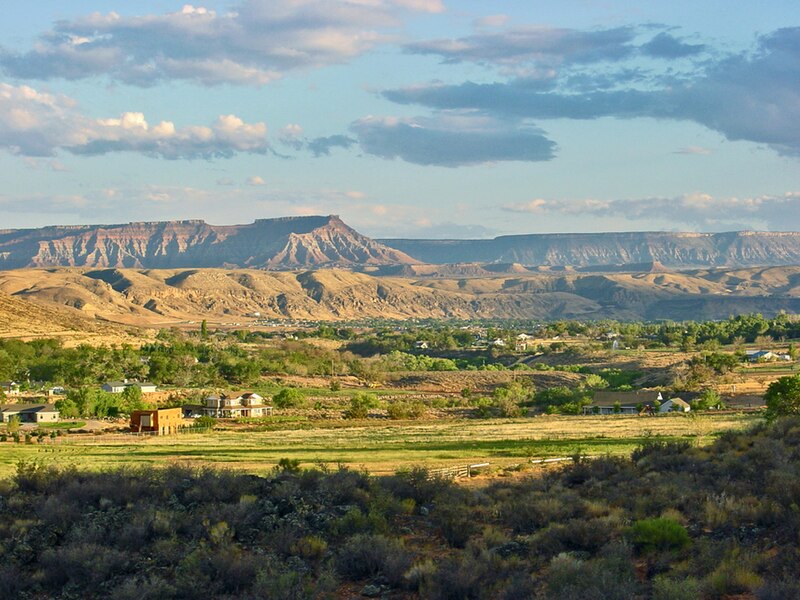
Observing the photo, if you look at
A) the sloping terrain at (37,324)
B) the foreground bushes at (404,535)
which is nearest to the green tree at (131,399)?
the sloping terrain at (37,324)

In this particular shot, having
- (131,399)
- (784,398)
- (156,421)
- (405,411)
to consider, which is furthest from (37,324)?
(784,398)

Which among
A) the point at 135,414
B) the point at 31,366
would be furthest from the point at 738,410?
the point at 31,366

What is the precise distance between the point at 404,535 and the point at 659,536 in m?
5.94

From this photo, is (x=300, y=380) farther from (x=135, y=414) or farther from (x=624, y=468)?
(x=624, y=468)

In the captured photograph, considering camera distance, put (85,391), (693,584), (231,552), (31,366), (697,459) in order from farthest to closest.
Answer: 1. (31,366)
2. (85,391)
3. (697,459)
4. (231,552)
5. (693,584)

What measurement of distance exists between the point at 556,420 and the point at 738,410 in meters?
12.9

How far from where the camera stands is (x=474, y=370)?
421 ft

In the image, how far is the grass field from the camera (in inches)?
1665

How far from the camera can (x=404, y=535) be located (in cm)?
2344

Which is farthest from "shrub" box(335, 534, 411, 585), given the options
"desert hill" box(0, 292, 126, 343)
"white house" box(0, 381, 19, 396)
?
"desert hill" box(0, 292, 126, 343)

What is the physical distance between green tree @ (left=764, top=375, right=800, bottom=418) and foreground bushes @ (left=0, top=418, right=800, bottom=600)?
24.6 m

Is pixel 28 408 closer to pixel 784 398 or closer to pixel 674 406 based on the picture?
pixel 674 406

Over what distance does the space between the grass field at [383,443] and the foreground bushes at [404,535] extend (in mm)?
10896

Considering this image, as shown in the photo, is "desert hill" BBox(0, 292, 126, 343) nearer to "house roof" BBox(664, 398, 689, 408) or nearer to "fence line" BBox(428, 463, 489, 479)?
"house roof" BBox(664, 398, 689, 408)
